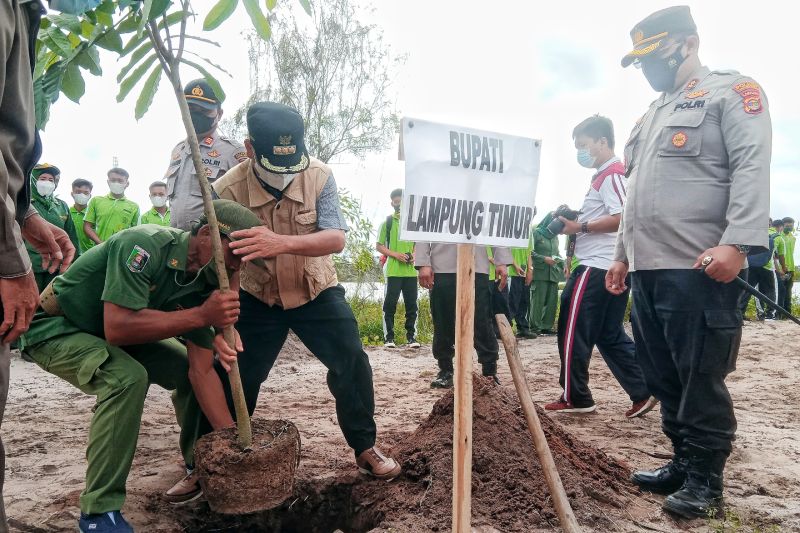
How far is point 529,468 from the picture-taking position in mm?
2729

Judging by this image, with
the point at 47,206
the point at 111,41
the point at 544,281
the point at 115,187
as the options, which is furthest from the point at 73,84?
the point at 544,281

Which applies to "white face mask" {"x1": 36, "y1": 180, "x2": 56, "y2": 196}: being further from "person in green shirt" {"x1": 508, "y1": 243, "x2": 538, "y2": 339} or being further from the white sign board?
"person in green shirt" {"x1": 508, "y1": 243, "x2": 538, "y2": 339}

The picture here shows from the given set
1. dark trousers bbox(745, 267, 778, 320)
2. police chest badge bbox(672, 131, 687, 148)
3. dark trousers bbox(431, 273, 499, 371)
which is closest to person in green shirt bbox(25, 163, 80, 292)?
dark trousers bbox(431, 273, 499, 371)

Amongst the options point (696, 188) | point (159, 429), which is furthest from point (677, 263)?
point (159, 429)

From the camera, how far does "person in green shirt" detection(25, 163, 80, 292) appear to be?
6.11m

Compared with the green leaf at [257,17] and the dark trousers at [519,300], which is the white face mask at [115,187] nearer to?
the dark trousers at [519,300]

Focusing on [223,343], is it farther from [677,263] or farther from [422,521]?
[677,263]

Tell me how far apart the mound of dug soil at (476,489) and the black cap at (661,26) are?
1846 mm

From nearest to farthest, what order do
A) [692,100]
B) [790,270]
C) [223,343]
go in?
[223,343] < [692,100] < [790,270]

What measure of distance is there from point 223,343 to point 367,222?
368 inches

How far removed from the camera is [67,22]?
1968 mm

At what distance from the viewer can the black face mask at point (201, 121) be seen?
368 centimetres

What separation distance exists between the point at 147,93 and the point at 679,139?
7.30ft

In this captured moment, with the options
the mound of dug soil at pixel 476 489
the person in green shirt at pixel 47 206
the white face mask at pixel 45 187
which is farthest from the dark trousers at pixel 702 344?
the white face mask at pixel 45 187
